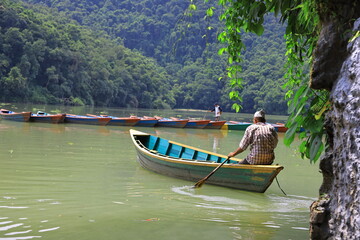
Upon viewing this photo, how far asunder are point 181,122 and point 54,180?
1652cm

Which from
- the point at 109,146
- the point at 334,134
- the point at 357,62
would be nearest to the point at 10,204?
the point at 334,134

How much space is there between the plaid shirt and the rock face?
3.47 meters

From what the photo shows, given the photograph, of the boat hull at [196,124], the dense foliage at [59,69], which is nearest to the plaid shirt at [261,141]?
the boat hull at [196,124]

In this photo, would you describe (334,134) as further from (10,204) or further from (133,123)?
(133,123)

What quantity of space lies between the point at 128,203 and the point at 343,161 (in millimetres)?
3796

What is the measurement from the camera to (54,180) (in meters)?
7.41

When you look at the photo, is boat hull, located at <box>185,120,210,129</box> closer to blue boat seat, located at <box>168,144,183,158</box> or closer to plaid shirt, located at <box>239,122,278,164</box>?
blue boat seat, located at <box>168,144,183,158</box>

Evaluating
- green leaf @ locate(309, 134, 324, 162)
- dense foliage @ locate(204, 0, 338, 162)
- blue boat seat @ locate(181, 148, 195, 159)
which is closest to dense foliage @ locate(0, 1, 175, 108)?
blue boat seat @ locate(181, 148, 195, 159)

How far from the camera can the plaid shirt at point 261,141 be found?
6.71 metres

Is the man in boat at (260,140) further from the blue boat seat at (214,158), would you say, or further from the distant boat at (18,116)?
the distant boat at (18,116)

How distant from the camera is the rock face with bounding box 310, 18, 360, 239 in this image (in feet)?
8.75

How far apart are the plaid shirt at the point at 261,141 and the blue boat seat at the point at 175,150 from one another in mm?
3518

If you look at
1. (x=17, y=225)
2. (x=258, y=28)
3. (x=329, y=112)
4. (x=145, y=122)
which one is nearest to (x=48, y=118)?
(x=145, y=122)

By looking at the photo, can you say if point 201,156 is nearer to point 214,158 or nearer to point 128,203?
point 214,158
